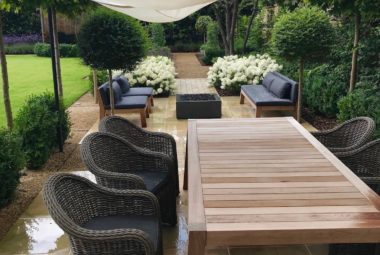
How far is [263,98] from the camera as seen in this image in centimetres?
761

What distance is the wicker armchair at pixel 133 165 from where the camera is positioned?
10.1ft

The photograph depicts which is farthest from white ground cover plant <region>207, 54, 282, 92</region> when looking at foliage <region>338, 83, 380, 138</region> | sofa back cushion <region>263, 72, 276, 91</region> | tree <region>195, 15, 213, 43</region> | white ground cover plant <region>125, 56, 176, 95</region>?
tree <region>195, 15, 213, 43</region>

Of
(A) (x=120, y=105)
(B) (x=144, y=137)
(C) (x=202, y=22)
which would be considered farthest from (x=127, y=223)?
(C) (x=202, y=22)

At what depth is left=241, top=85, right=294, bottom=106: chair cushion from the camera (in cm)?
734

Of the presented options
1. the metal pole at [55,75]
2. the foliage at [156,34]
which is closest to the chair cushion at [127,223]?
the metal pole at [55,75]

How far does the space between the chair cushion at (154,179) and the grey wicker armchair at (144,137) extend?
0.37 metres

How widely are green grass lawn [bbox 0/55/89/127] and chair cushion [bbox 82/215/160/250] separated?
5854mm

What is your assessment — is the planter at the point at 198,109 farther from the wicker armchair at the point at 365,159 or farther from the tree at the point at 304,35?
the wicker armchair at the point at 365,159

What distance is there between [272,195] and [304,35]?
4671 mm

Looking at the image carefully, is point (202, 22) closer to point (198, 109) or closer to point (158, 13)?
point (198, 109)

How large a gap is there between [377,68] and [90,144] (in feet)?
17.0

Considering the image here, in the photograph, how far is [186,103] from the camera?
786 centimetres

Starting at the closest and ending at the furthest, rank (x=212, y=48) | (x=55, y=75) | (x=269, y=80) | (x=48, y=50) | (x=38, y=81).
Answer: (x=55, y=75)
(x=269, y=80)
(x=38, y=81)
(x=212, y=48)
(x=48, y=50)

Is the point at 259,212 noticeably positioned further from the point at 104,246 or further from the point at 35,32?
the point at 35,32
